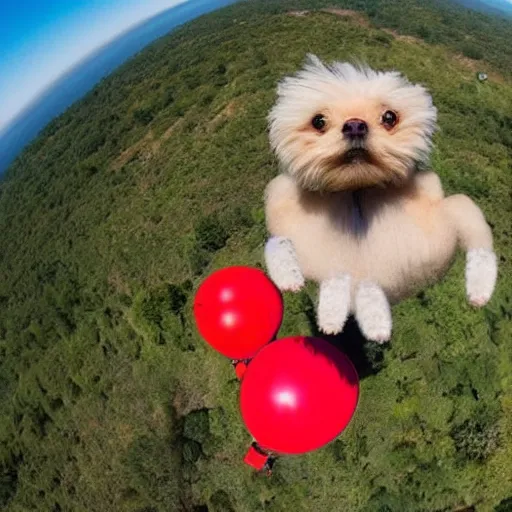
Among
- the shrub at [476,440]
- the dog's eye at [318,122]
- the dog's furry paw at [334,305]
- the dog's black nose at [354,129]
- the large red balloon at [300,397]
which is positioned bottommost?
the shrub at [476,440]

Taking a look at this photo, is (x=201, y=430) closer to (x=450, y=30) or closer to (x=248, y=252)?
(x=248, y=252)

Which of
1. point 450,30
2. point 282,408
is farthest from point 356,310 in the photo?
point 450,30

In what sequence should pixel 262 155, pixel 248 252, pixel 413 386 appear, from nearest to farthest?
1. pixel 413 386
2. pixel 248 252
3. pixel 262 155

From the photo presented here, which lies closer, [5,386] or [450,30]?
[5,386]

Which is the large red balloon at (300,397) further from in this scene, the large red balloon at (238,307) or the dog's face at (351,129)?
the dog's face at (351,129)

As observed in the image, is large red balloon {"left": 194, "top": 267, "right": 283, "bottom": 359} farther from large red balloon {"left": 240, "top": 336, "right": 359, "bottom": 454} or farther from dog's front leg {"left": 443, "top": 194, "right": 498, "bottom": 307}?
dog's front leg {"left": 443, "top": 194, "right": 498, "bottom": 307}

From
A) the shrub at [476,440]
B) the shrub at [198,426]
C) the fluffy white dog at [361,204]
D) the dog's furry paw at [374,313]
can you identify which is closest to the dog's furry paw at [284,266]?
the fluffy white dog at [361,204]
